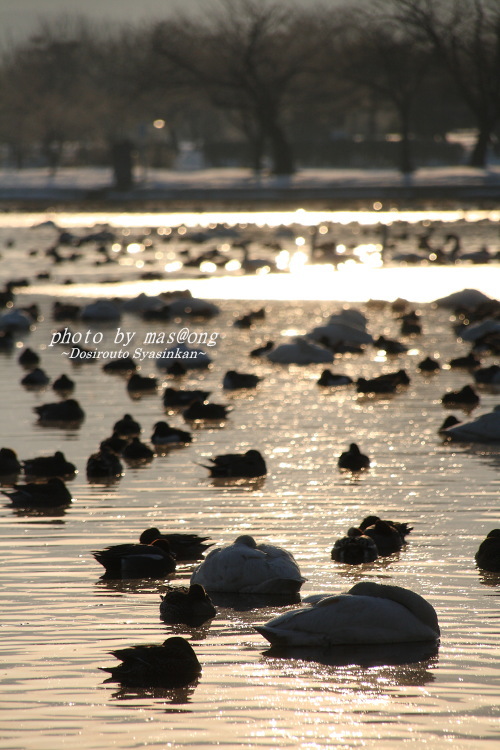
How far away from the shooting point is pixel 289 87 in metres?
76.2

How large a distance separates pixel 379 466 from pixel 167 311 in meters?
11.5

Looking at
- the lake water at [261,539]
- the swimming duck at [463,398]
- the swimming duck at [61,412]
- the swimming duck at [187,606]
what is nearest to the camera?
the lake water at [261,539]

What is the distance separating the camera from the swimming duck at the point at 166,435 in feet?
38.3

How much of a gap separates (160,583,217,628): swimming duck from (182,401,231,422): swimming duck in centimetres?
644

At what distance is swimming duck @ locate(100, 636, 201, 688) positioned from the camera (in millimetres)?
5629

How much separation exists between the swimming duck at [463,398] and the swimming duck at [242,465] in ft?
12.1

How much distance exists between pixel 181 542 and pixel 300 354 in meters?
9.43

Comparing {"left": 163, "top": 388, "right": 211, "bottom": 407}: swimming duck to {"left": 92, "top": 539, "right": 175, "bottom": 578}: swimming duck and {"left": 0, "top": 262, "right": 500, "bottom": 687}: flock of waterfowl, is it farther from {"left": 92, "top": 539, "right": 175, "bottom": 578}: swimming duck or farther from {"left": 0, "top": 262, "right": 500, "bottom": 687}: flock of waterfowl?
{"left": 92, "top": 539, "right": 175, "bottom": 578}: swimming duck

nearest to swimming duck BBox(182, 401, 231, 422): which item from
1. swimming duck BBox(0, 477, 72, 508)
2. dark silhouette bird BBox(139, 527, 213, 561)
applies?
swimming duck BBox(0, 477, 72, 508)

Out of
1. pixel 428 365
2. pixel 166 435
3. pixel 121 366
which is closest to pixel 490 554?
pixel 166 435

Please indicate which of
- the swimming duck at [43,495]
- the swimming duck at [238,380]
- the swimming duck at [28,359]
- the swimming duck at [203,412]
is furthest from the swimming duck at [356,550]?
the swimming duck at [28,359]

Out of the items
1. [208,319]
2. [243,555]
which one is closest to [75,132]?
[208,319]

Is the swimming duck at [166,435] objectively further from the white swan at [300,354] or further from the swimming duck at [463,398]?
the white swan at [300,354]

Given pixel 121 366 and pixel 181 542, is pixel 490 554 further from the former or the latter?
pixel 121 366
